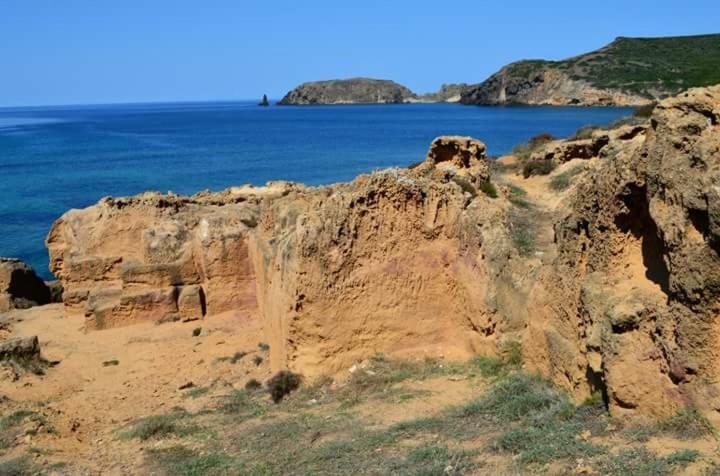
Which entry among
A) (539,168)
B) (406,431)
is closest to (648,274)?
(406,431)

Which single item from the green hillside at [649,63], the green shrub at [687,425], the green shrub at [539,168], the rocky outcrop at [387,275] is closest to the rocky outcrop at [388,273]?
the rocky outcrop at [387,275]

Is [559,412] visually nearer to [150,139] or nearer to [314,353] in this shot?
[314,353]

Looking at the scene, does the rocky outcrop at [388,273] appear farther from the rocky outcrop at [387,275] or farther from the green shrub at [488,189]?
the green shrub at [488,189]

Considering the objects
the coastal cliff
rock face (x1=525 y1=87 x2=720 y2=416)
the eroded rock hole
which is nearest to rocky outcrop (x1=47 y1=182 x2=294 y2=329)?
the coastal cliff

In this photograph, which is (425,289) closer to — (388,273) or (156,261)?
(388,273)

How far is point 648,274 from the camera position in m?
7.54

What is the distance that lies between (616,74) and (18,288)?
107 metres

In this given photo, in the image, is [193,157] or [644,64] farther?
[644,64]

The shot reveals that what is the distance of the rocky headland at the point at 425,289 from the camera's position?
6.73 metres

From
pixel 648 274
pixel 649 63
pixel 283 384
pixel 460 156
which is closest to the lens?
pixel 648 274

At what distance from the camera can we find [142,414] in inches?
446

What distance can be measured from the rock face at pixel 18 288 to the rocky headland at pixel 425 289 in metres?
1.80

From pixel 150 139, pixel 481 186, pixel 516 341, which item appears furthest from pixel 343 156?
pixel 516 341

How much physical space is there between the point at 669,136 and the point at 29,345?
1168 centimetres
